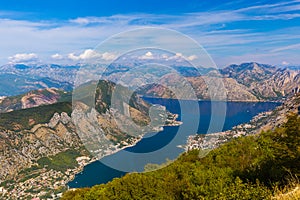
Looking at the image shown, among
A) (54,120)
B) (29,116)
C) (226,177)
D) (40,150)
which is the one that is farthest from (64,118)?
(226,177)

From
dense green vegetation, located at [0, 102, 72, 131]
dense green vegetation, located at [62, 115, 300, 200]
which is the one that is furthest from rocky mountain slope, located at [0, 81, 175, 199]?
dense green vegetation, located at [62, 115, 300, 200]

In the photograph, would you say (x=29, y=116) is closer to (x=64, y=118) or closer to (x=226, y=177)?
(x=64, y=118)

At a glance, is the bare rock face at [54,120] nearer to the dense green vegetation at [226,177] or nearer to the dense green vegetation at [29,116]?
the dense green vegetation at [29,116]

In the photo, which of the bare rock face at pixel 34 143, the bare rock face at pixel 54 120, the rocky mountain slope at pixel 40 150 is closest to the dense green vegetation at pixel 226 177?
the rocky mountain slope at pixel 40 150

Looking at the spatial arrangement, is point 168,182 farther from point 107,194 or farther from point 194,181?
point 107,194

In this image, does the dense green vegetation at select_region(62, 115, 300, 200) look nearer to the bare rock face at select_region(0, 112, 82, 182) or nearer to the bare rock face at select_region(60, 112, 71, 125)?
the bare rock face at select_region(0, 112, 82, 182)

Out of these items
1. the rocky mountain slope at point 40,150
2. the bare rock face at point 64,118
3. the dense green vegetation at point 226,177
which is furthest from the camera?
the bare rock face at point 64,118
